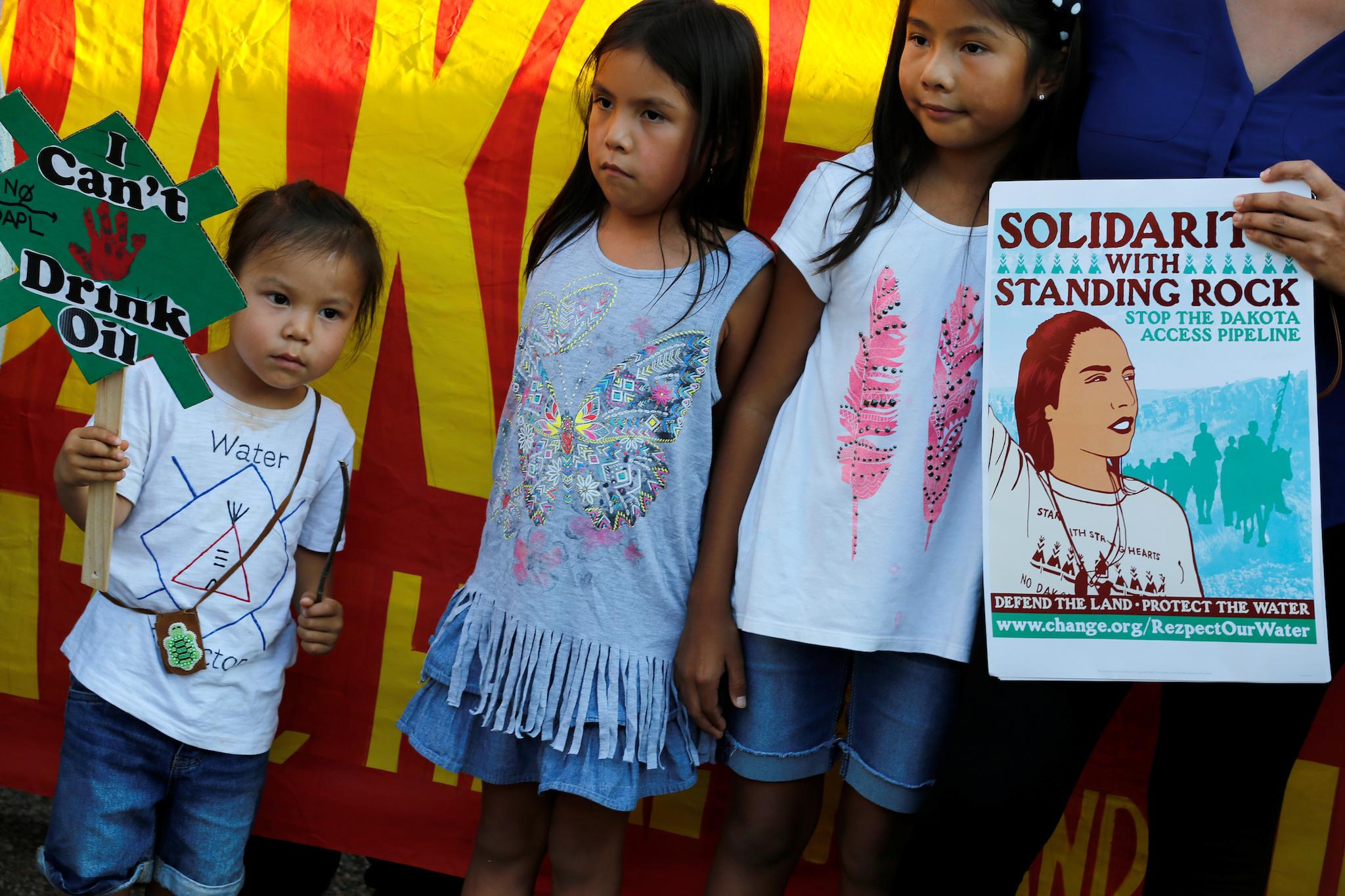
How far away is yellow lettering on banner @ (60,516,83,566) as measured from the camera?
208 centimetres

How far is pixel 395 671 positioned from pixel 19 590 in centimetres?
68

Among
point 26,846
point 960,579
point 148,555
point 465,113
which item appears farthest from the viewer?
point 26,846

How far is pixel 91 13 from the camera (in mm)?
2068

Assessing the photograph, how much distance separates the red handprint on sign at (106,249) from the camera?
1499 mm

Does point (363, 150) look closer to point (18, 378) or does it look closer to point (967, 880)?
point (18, 378)

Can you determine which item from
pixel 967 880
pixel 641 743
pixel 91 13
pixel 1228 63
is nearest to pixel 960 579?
pixel 967 880

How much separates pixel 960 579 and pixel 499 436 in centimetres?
65

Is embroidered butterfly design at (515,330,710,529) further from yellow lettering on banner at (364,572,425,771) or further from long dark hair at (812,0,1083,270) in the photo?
yellow lettering on banner at (364,572,425,771)

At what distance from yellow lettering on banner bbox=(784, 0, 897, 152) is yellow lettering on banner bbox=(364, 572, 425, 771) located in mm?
969

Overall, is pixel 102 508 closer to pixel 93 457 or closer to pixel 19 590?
pixel 93 457

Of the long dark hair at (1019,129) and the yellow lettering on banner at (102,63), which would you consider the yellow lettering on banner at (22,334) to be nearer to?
the yellow lettering on banner at (102,63)

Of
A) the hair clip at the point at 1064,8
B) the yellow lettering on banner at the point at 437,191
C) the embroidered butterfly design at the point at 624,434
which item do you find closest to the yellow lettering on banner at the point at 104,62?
the yellow lettering on banner at the point at 437,191

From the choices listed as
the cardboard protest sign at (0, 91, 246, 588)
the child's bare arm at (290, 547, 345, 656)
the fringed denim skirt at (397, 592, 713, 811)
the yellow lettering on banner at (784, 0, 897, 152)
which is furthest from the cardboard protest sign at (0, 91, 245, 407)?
the yellow lettering on banner at (784, 0, 897, 152)

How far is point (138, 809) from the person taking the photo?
5.54ft
